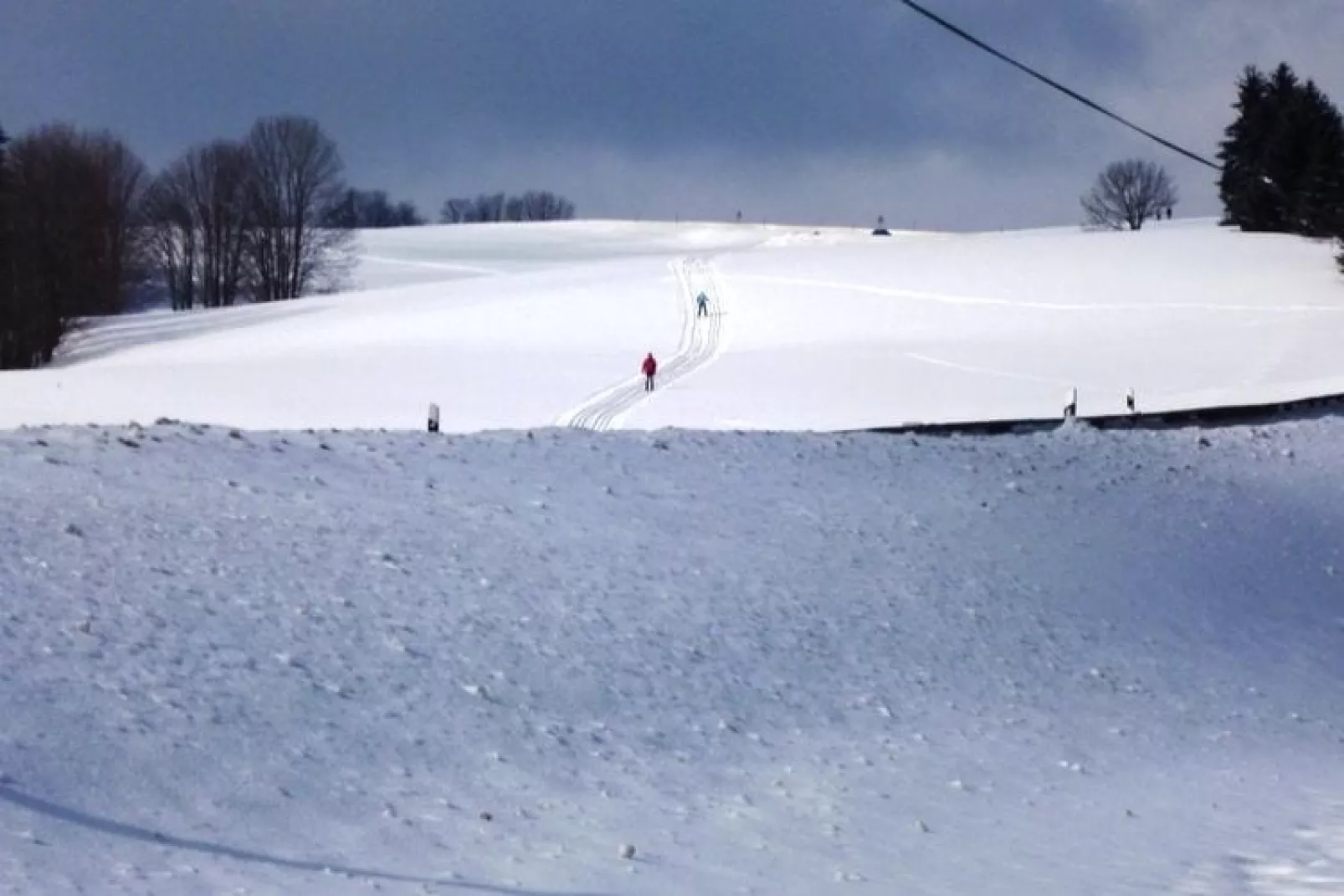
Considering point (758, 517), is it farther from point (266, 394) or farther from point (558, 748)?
point (266, 394)

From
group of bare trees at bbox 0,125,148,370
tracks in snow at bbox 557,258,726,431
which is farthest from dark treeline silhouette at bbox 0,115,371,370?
tracks in snow at bbox 557,258,726,431

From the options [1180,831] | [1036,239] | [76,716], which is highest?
[1036,239]

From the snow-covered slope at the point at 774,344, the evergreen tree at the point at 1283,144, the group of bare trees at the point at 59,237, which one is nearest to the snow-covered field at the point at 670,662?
the snow-covered slope at the point at 774,344

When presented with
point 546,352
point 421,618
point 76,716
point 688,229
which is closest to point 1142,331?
point 546,352

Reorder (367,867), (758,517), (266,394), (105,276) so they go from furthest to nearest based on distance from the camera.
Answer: (105,276)
(266,394)
(758,517)
(367,867)

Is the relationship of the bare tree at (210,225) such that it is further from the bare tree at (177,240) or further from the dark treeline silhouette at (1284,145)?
the dark treeline silhouette at (1284,145)

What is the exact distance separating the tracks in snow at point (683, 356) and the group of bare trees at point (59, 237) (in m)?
23.9

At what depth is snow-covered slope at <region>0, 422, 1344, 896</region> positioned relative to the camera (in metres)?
8.28

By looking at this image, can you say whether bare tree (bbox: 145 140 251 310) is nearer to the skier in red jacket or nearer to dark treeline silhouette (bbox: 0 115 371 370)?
dark treeline silhouette (bbox: 0 115 371 370)

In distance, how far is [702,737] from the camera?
A: 10.6 m

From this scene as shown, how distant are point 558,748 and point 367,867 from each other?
2441mm

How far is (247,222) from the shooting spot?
9500 cm

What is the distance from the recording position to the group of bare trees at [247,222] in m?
94.5

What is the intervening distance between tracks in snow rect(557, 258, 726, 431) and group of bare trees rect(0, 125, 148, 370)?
78.5 ft
